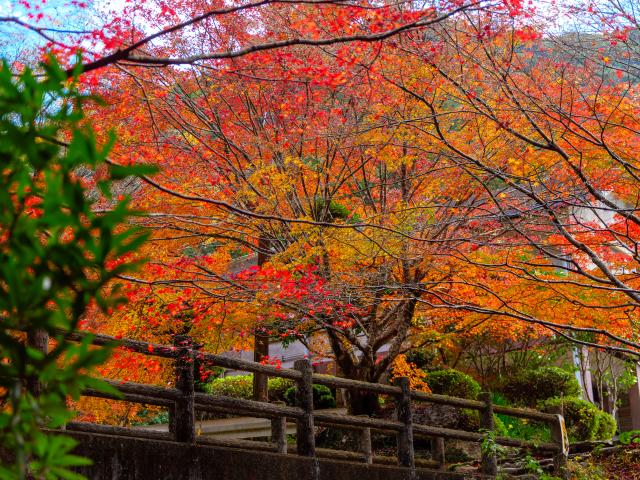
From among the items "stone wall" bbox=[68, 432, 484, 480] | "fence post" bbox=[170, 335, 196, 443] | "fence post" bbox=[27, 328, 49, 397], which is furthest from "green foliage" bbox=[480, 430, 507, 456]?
"fence post" bbox=[27, 328, 49, 397]

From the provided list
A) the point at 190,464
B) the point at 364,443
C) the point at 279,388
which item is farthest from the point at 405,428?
the point at 279,388

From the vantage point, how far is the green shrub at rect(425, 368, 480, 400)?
63.6ft

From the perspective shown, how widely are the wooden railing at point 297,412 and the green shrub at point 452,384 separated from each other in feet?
15.5

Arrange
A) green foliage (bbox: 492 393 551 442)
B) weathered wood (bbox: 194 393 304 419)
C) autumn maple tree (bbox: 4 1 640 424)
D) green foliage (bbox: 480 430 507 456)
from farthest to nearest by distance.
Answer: green foliage (bbox: 492 393 551 442) < green foliage (bbox: 480 430 507 456) < autumn maple tree (bbox: 4 1 640 424) < weathered wood (bbox: 194 393 304 419)

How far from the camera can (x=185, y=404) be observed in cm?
912

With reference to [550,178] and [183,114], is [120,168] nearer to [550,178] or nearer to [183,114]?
[550,178]

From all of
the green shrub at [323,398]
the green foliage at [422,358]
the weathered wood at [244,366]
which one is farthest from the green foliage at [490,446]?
the green shrub at [323,398]

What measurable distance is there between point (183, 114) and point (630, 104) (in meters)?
7.83

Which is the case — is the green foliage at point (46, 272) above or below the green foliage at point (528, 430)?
below

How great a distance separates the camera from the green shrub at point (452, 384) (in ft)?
63.6

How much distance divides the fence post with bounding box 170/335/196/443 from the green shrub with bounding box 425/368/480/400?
11.3 m

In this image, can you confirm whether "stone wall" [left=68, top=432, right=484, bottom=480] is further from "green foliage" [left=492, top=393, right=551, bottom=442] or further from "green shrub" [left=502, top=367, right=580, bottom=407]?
"green shrub" [left=502, top=367, right=580, bottom=407]

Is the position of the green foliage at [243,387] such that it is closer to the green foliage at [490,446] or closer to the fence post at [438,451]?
the fence post at [438,451]

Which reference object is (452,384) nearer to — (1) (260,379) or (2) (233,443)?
(1) (260,379)
